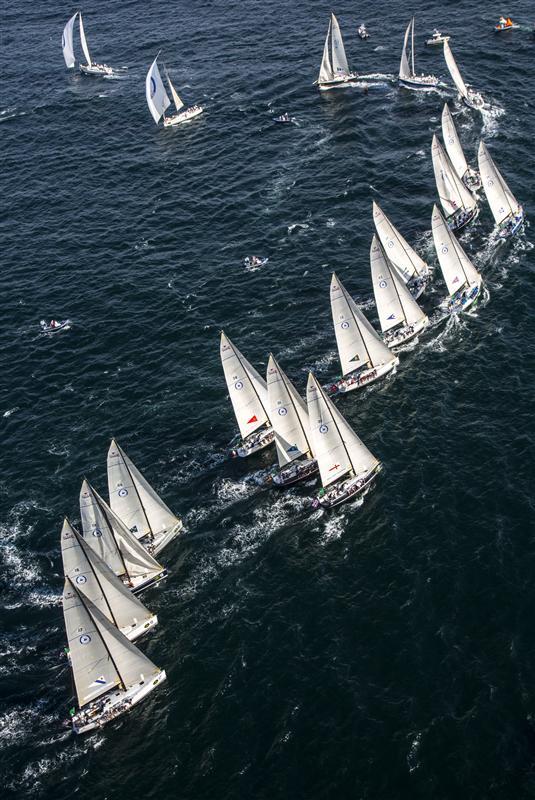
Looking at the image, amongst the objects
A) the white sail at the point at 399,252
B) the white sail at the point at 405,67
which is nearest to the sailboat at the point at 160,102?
the white sail at the point at 405,67

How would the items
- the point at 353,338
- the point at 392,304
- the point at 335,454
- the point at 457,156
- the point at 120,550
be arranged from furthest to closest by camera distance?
1. the point at 457,156
2. the point at 392,304
3. the point at 353,338
4. the point at 335,454
5. the point at 120,550

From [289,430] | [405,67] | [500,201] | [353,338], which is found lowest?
[289,430]

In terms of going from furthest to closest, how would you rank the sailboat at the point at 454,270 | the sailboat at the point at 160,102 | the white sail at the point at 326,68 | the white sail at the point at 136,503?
the white sail at the point at 326,68, the sailboat at the point at 160,102, the sailboat at the point at 454,270, the white sail at the point at 136,503

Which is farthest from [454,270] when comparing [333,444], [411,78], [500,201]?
[411,78]

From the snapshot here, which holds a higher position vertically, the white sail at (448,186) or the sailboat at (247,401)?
the white sail at (448,186)

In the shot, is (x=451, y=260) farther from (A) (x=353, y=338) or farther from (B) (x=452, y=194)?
(A) (x=353, y=338)

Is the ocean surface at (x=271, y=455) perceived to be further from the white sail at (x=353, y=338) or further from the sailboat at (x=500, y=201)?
the white sail at (x=353, y=338)

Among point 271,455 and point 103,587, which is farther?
point 271,455
